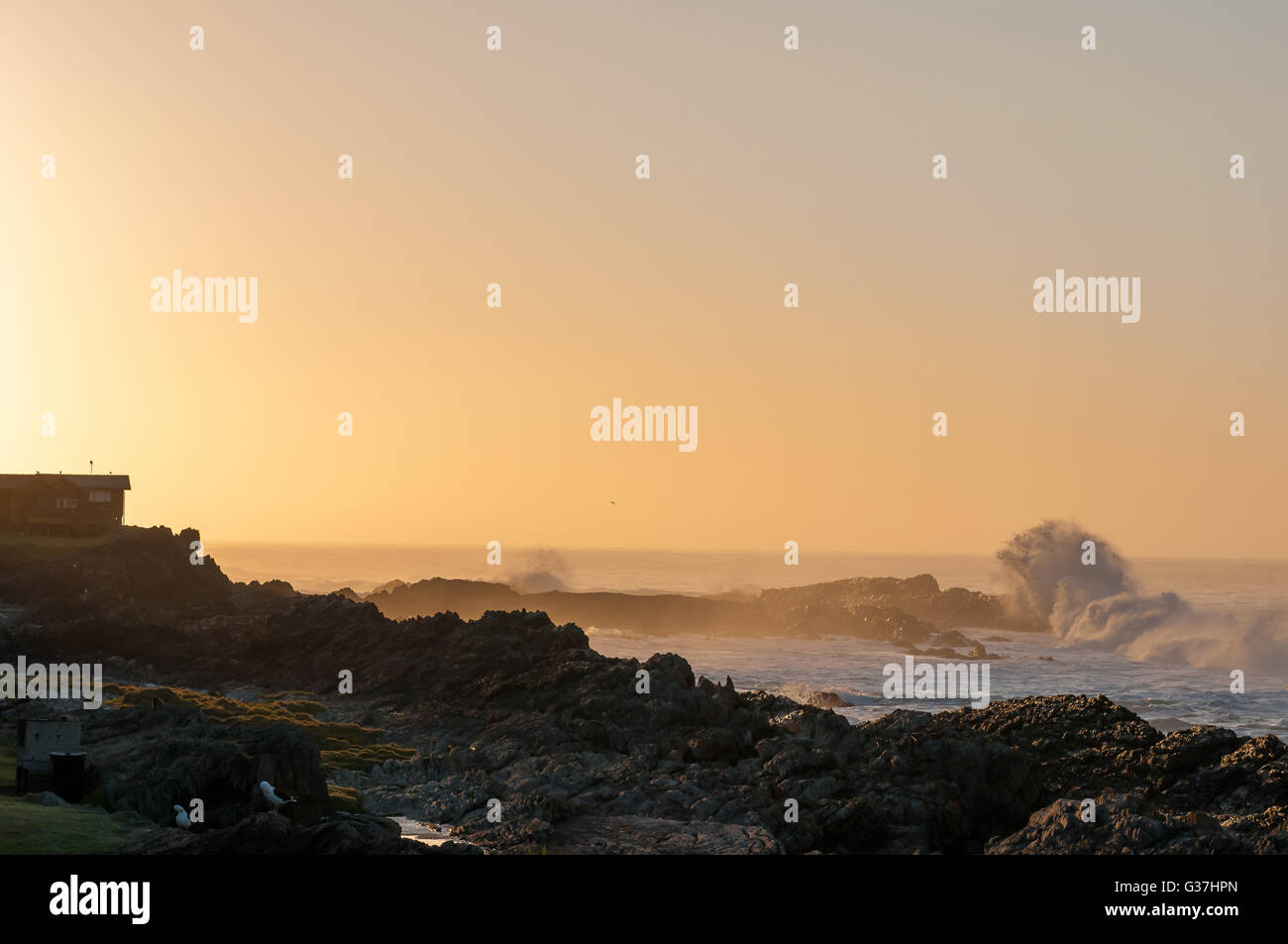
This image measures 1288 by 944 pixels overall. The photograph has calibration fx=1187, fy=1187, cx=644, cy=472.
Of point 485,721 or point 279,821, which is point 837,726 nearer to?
point 485,721

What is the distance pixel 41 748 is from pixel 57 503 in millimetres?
64896

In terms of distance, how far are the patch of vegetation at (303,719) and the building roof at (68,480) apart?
130 ft

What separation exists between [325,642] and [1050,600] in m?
83.2

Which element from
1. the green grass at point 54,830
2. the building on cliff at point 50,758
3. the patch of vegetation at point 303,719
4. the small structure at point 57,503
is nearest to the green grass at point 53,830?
the green grass at point 54,830

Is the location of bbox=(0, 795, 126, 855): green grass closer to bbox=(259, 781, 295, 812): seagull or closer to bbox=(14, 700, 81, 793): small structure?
bbox=(14, 700, 81, 793): small structure

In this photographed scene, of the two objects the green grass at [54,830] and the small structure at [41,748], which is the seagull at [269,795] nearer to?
the green grass at [54,830]

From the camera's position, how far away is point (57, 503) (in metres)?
90.8

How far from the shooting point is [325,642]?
66562 millimetres

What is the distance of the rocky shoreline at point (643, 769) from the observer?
30531 millimetres

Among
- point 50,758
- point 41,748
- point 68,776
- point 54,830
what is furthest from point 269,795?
point 41,748

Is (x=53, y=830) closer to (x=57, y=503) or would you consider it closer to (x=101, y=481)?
(x=57, y=503)

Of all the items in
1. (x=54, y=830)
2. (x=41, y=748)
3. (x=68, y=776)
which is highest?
(x=41, y=748)

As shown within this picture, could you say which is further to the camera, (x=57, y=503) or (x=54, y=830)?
(x=57, y=503)
